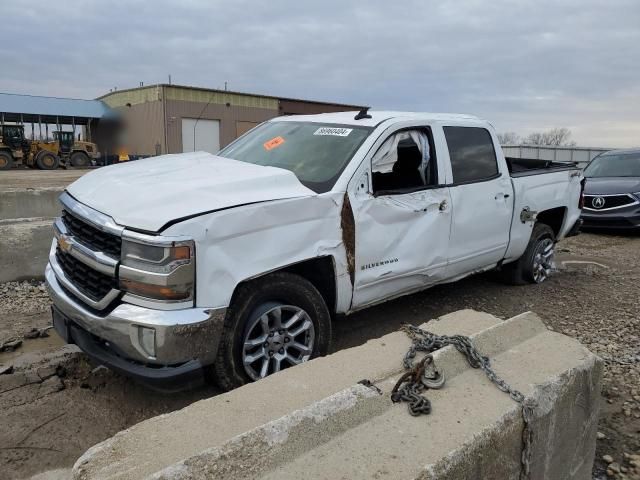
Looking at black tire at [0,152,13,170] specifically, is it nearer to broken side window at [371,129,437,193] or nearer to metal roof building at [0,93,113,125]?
metal roof building at [0,93,113,125]

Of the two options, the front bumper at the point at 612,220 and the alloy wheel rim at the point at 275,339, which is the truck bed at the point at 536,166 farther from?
the front bumper at the point at 612,220

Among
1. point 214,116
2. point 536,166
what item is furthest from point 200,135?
point 536,166

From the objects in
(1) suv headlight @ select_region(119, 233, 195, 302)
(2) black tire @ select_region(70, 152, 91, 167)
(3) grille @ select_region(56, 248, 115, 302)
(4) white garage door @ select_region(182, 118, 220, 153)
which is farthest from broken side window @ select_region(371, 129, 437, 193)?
(4) white garage door @ select_region(182, 118, 220, 153)

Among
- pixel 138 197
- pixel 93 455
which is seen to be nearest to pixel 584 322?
pixel 138 197

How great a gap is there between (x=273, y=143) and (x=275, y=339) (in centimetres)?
189

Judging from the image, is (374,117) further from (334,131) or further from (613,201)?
(613,201)

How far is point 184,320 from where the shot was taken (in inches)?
109

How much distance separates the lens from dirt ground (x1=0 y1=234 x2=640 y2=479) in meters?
2.94

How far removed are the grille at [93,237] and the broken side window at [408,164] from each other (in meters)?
2.13

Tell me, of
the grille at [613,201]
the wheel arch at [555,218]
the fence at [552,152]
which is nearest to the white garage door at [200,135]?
the fence at [552,152]

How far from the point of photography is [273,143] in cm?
450

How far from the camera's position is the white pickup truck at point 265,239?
281 centimetres

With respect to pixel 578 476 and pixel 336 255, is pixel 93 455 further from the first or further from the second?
pixel 578 476

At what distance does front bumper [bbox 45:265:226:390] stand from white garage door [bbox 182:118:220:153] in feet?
109
